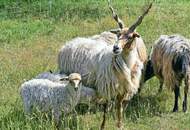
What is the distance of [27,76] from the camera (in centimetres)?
1036

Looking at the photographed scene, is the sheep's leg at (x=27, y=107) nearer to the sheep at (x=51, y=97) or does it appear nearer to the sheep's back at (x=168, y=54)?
the sheep at (x=51, y=97)

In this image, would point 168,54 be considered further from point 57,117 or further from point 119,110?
point 57,117

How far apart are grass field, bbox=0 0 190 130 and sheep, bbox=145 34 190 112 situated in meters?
0.37

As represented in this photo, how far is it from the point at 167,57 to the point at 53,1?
8.08m

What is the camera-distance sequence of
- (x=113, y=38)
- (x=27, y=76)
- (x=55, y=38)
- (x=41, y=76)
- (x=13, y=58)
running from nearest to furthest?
(x=41, y=76) → (x=113, y=38) → (x=27, y=76) → (x=13, y=58) → (x=55, y=38)

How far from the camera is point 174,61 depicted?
877 cm

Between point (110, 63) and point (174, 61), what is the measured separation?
137 centimetres

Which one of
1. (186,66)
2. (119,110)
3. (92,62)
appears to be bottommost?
(119,110)

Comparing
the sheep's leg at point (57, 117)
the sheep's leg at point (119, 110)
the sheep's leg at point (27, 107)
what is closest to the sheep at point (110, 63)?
the sheep's leg at point (119, 110)

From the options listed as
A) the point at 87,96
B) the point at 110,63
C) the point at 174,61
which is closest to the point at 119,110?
the point at 87,96

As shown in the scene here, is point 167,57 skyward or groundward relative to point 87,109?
skyward

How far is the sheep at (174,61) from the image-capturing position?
28.5 ft

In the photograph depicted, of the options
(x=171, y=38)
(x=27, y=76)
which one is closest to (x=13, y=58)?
(x=27, y=76)

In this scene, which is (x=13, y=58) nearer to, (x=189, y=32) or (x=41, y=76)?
(x=41, y=76)
